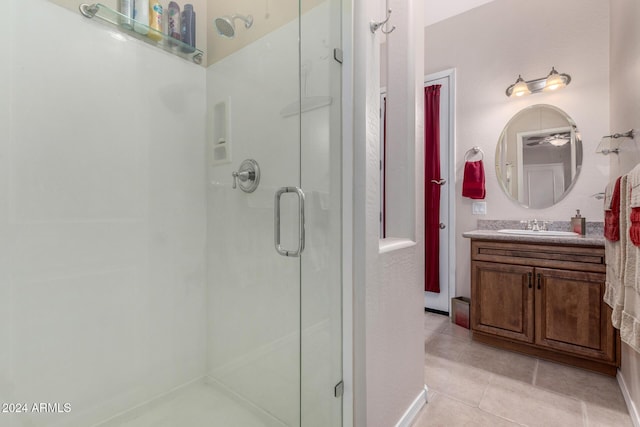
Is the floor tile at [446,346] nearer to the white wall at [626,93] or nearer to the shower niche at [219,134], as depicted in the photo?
the white wall at [626,93]

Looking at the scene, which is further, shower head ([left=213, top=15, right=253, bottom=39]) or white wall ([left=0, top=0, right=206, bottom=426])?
shower head ([left=213, top=15, right=253, bottom=39])

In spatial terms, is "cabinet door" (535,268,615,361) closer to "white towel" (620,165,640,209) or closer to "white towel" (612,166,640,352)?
"white towel" (612,166,640,352)

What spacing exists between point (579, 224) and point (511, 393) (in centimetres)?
140

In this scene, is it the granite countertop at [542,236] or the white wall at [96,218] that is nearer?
the white wall at [96,218]

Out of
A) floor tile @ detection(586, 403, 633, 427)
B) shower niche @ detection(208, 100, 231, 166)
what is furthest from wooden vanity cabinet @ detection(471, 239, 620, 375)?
shower niche @ detection(208, 100, 231, 166)

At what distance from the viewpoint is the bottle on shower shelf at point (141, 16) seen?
Answer: 153cm

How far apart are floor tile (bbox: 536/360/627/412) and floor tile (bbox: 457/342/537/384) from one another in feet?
0.22

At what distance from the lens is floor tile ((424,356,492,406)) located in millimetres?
1715

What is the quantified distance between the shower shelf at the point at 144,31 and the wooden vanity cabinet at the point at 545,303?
2.39 meters

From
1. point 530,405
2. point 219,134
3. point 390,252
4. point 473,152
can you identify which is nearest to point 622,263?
point 530,405

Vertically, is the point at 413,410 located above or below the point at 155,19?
below

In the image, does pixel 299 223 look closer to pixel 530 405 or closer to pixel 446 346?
pixel 530 405

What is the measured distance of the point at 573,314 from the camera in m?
1.92

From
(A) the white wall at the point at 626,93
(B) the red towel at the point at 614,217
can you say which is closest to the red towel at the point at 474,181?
(A) the white wall at the point at 626,93
